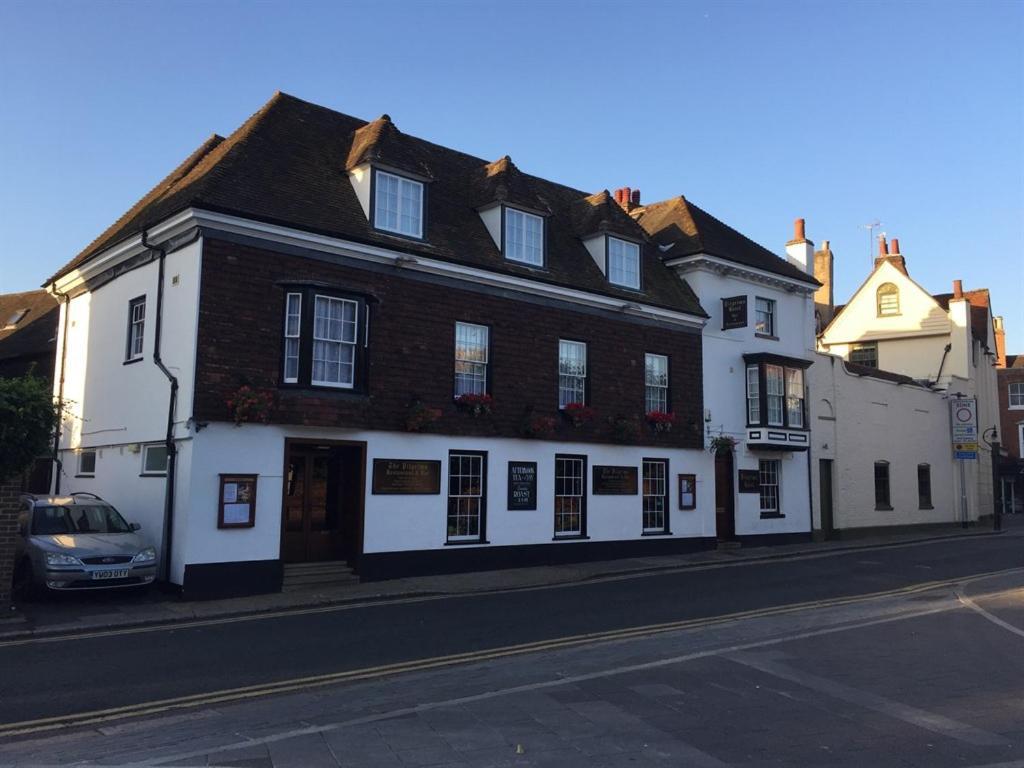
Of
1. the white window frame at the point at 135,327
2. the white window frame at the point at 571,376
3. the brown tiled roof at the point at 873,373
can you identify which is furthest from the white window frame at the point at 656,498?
the white window frame at the point at 135,327

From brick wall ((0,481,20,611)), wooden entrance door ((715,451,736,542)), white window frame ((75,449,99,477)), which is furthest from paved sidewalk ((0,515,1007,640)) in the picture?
white window frame ((75,449,99,477))

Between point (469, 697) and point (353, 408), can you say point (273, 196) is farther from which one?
point (469, 697)

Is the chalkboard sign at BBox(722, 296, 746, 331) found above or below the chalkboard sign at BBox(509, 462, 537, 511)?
above

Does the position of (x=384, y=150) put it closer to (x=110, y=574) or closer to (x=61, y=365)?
(x=110, y=574)

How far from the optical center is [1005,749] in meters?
6.72

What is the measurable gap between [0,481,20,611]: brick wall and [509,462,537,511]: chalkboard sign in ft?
33.5

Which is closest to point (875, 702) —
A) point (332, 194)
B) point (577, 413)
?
point (577, 413)

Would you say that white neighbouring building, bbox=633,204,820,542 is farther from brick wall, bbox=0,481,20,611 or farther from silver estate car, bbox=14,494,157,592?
brick wall, bbox=0,481,20,611

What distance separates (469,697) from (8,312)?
3646cm

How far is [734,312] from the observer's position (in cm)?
2452

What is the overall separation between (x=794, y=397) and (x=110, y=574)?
20.3 m

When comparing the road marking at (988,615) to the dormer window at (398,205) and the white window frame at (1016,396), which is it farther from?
the white window frame at (1016,396)

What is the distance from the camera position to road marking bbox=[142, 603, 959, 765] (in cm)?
660

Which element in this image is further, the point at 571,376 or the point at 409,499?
the point at 571,376
